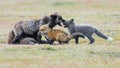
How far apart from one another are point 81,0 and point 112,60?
34521mm

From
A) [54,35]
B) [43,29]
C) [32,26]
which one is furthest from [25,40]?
[54,35]

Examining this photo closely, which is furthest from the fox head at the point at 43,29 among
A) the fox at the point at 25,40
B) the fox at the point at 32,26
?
the fox at the point at 25,40

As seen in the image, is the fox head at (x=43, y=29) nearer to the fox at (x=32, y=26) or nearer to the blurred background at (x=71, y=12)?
the fox at (x=32, y=26)

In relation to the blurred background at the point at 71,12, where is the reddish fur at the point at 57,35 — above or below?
above

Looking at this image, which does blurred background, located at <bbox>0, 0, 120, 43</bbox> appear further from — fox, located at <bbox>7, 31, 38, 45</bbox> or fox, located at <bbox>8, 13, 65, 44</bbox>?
fox, located at <bbox>8, 13, 65, 44</bbox>

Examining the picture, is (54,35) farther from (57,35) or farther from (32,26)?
(32,26)

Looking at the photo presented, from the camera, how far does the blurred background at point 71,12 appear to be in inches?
1157

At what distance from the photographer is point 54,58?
16.8m

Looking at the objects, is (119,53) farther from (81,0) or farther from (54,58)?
(81,0)

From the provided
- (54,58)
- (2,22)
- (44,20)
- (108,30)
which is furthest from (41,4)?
(54,58)

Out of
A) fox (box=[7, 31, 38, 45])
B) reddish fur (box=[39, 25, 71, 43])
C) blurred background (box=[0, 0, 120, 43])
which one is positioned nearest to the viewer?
reddish fur (box=[39, 25, 71, 43])

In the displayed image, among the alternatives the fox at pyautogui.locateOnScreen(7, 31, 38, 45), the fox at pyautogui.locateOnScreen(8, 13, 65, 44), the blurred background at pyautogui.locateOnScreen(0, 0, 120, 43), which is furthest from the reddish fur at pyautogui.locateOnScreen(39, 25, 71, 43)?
the blurred background at pyautogui.locateOnScreen(0, 0, 120, 43)

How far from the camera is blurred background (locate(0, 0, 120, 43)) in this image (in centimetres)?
2939

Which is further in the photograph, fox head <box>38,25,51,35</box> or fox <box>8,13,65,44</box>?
fox <box>8,13,65,44</box>
